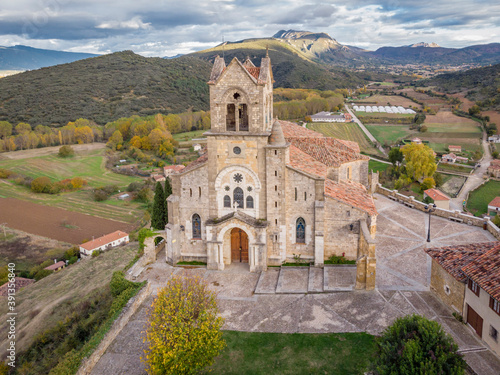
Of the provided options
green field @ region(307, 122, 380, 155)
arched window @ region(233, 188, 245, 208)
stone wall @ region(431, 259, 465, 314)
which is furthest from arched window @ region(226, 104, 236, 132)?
green field @ region(307, 122, 380, 155)

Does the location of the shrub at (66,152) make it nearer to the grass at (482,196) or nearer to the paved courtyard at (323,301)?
the paved courtyard at (323,301)

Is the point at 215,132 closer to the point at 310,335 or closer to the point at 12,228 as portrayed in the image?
the point at 310,335

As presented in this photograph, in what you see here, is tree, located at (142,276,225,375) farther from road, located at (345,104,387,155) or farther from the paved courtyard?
road, located at (345,104,387,155)

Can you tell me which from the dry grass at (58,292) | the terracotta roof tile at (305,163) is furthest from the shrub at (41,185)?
the terracotta roof tile at (305,163)

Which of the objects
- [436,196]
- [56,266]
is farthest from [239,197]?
[56,266]

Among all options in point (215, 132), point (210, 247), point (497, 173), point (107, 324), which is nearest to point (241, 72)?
point (215, 132)
